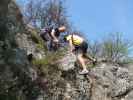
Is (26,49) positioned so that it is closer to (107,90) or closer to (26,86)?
(26,86)

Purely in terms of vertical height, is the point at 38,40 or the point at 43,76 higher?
the point at 38,40

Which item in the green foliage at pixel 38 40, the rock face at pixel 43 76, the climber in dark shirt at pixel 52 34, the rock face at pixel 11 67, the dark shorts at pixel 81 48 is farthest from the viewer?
the green foliage at pixel 38 40

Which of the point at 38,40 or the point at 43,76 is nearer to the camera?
the point at 43,76

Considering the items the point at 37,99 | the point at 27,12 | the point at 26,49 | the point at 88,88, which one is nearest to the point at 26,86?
the point at 37,99

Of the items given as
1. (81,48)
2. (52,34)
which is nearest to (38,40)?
(52,34)

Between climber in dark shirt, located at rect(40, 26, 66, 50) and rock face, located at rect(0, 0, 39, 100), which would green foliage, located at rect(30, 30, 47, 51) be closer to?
climber in dark shirt, located at rect(40, 26, 66, 50)

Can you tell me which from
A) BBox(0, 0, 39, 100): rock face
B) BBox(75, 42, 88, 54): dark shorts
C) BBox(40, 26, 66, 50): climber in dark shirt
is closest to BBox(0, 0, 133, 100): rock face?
BBox(0, 0, 39, 100): rock face

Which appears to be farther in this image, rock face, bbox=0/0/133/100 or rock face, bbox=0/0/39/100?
rock face, bbox=0/0/133/100

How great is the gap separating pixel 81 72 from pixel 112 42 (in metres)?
15.8

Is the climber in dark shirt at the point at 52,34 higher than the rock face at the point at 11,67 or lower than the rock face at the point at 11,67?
higher

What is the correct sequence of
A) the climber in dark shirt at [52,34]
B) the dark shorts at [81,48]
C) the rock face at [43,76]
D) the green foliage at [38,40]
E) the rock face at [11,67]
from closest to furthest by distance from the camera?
1. the rock face at [11,67]
2. the rock face at [43,76]
3. the dark shorts at [81,48]
4. the climber in dark shirt at [52,34]
5. the green foliage at [38,40]

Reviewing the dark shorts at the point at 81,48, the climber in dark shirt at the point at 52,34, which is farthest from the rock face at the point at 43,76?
the climber in dark shirt at the point at 52,34

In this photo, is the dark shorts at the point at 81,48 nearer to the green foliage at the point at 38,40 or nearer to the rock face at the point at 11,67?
the green foliage at the point at 38,40

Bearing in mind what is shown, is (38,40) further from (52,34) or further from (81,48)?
(81,48)
